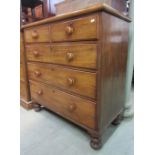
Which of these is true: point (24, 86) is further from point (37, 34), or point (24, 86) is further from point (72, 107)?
point (72, 107)

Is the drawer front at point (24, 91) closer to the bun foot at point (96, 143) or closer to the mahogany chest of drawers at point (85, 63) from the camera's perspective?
the mahogany chest of drawers at point (85, 63)

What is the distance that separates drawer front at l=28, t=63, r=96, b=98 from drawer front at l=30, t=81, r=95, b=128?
0.06m

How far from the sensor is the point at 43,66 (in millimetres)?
1266

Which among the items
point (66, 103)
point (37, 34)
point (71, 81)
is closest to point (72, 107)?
point (66, 103)

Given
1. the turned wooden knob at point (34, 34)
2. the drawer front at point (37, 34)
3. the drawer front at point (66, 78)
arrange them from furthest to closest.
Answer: the turned wooden knob at point (34, 34) → the drawer front at point (37, 34) → the drawer front at point (66, 78)

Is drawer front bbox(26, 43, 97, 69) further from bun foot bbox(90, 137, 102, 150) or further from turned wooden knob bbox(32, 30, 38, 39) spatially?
bun foot bbox(90, 137, 102, 150)

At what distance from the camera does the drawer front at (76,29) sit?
794mm

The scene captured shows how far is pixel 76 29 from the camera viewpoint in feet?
2.88

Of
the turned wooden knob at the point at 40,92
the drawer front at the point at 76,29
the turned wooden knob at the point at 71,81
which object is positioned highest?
the drawer front at the point at 76,29

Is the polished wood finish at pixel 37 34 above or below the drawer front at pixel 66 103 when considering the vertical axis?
above

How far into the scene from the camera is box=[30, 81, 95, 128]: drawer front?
953mm

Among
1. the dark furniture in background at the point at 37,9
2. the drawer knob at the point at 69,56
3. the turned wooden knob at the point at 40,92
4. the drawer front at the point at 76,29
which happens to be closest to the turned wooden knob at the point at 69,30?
the drawer front at the point at 76,29

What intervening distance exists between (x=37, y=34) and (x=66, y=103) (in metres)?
0.67

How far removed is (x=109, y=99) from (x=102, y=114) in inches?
5.2
